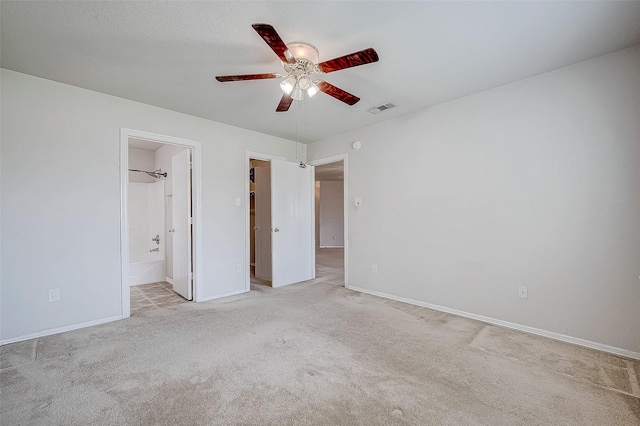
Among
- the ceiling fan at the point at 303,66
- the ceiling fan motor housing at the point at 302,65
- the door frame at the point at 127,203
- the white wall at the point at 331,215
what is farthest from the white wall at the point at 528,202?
the white wall at the point at 331,215

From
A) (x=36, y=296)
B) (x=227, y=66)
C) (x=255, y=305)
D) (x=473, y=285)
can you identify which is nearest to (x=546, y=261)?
(x=473, y=285)

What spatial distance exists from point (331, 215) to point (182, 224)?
6980 millimetres

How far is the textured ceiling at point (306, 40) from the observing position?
1.78 m

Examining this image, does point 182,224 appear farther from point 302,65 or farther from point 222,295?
point 302,65

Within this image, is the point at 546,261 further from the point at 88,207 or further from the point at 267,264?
the point at 88,207

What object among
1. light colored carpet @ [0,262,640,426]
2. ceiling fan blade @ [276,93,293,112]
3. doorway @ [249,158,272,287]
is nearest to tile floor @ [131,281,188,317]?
light colored carpet @ [0,262,640,426]

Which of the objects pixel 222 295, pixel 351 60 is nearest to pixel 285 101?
pixel 351 60

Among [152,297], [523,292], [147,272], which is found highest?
[523,292]

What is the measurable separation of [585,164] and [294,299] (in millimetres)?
3413

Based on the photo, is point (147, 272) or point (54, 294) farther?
point (147, 272)

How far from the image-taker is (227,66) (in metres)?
2.44

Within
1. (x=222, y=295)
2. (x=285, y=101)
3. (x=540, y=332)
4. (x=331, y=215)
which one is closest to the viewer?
(x=285, y=101)

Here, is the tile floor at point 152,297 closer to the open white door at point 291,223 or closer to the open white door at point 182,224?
the open white door at point 182,224

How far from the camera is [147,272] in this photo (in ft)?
15.6
